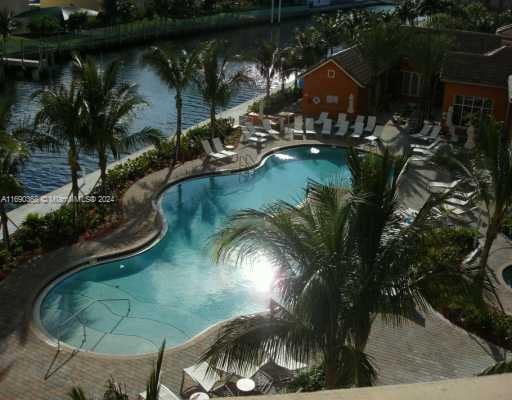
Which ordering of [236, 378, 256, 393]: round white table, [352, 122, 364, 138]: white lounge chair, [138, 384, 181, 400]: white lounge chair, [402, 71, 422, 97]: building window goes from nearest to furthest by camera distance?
[138, 384, 181, 400]: white lounge chair < [236, 378, 256, 393]: round white table < [352, 122, 364, 138]: white lounge chair < [402, 71, 422, 97]: building window

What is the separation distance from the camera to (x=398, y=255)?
8.20m

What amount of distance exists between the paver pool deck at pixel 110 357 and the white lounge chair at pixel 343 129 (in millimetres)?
14057

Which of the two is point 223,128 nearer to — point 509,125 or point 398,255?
point 509,125

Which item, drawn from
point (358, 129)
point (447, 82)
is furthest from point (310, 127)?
point (447, 82)

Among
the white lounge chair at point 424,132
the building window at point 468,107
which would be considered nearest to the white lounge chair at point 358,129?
the white lounge chair at point 424,132

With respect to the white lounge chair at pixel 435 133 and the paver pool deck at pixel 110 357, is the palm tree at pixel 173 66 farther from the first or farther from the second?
the white lounge chair at pixel 435 133

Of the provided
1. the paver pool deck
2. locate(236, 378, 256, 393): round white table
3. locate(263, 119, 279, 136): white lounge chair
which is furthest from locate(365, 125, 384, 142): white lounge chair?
locate(236, 378, 256, 393): round white table

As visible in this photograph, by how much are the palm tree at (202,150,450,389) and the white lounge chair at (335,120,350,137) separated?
20.2 metres

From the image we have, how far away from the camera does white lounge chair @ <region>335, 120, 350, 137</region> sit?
28406mm

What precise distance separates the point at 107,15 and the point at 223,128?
111 feet

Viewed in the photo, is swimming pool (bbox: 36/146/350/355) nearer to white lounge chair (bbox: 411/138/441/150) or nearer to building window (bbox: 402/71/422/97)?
white lounge chair (bbox: 411/138/441/150)

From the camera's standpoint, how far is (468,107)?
95.6 feet

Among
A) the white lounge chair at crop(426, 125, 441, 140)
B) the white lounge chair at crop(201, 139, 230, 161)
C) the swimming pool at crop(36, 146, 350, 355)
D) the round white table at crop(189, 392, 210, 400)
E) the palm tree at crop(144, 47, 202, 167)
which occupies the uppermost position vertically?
the palm tree at crop(144, 47, 202, 167)

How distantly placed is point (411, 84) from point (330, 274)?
29520mm
